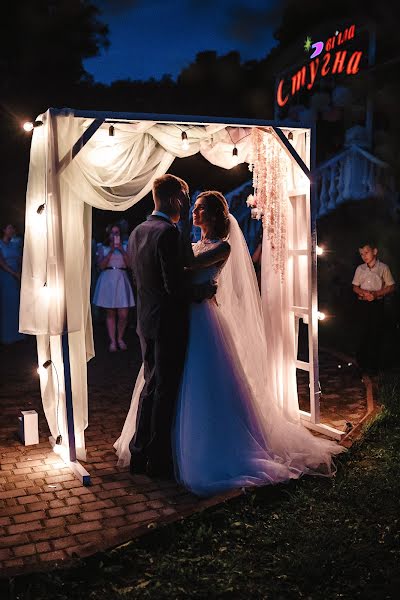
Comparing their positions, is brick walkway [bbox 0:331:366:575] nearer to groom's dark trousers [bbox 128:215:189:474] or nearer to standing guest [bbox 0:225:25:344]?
groom's dark trousers [bbox 128:215:189:474]

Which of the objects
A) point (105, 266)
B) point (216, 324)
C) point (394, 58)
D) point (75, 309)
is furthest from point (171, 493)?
point (394, 58)

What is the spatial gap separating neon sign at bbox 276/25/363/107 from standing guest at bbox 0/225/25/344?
838 centimetres

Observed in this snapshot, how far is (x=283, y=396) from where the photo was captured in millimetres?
6527

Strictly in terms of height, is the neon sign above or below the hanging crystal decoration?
above

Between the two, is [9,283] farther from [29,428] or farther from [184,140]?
[184,140]

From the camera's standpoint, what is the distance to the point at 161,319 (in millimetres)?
5215

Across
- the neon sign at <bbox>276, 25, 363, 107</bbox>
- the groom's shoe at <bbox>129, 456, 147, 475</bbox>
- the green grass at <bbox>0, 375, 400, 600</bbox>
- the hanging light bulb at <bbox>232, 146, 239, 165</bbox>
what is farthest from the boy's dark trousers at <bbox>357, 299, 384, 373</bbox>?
the neon sign at <bbox>276, 25, 363, 107</bbox>

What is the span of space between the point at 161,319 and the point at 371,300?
14.5 feet

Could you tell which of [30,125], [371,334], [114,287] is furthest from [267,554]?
[114,287]

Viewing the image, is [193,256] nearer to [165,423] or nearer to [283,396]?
[165,423]

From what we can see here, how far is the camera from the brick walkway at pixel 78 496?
4.16 metres

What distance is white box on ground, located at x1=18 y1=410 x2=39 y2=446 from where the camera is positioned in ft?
20.1

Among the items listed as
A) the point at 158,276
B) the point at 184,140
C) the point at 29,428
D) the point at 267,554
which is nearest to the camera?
the point at 267,554

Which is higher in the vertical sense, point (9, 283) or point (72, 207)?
point (72, 207)
